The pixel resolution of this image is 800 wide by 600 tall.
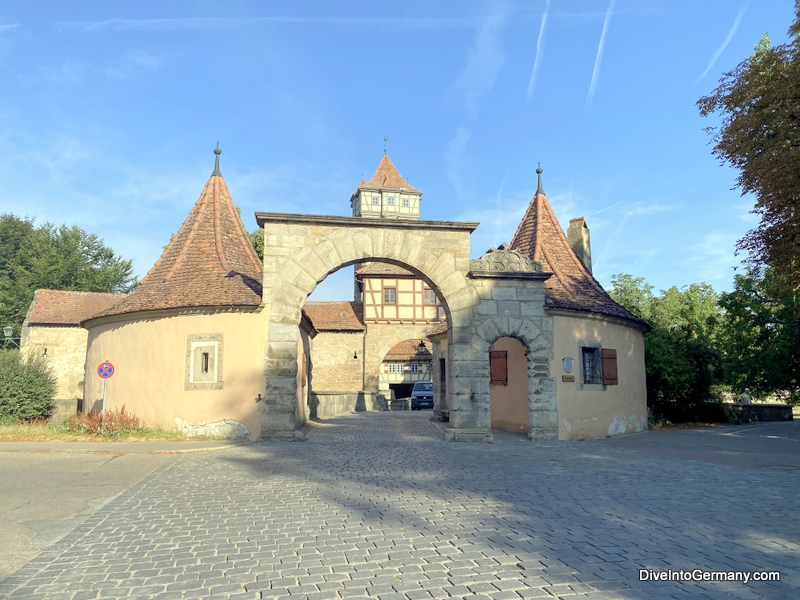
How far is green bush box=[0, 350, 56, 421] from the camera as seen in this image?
A: 16938 millimetres

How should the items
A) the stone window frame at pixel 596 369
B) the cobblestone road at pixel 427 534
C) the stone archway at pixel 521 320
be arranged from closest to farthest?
the cobblestone road at pixel 427 534 < the stone archway at pixel 521 320 < the stone window frame at pixel 596 369

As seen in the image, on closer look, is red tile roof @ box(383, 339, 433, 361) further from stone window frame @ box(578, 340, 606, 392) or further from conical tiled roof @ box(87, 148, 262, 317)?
stone window frame @ box(578, 340, 606, 392)

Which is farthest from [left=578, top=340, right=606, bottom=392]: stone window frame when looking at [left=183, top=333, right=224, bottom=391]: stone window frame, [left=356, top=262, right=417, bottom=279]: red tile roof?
[left=356, top=262, right=417, bottom=279]: red tile roof

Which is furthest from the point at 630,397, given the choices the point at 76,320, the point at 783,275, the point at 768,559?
the point at 76,320

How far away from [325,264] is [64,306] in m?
29.5

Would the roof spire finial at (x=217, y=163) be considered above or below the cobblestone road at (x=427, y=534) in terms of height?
above

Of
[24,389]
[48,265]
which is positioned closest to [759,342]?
[24,389]

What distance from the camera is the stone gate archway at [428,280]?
14.0 m

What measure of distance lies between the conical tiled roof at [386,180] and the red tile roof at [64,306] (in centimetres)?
3217

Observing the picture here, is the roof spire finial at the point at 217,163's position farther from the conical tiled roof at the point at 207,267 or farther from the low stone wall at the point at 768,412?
the low stone wall at the point at 768,412

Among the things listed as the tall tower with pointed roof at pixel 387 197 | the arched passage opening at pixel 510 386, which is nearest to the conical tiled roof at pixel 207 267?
the arched passage opening at pixel 510 386

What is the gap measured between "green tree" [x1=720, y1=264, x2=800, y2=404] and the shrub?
896 inches

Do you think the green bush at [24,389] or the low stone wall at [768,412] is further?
the low stone wall at [768,412]

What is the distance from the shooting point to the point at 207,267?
1605 centimetres
